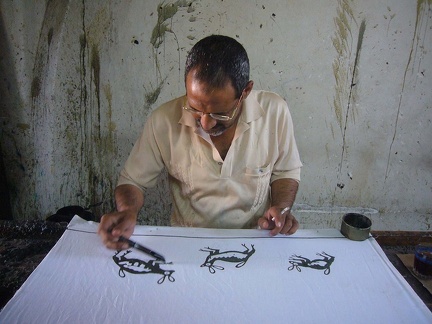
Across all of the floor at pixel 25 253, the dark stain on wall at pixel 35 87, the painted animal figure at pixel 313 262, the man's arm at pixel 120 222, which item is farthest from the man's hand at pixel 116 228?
the dark stain on wall at pixel 35 87

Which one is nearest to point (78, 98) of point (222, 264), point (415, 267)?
point (222, 264)

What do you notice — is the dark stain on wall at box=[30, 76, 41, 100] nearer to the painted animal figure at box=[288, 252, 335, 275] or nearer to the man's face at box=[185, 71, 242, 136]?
the man's face at box=[185, 71, 242, 136]

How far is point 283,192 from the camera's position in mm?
1583

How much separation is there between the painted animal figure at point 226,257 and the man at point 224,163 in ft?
0.67

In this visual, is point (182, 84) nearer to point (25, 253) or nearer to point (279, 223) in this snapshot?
point (279, 223)

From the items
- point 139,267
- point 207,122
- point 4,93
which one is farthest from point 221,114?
point 4,93

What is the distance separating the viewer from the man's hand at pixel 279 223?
131 cm

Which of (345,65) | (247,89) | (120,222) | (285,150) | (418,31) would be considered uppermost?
(418,31)

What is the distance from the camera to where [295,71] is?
2.04 m

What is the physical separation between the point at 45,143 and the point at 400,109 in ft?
7.25

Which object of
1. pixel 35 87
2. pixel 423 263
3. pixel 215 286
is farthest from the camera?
pixel 35 87

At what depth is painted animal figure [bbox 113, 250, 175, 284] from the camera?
3.53ft

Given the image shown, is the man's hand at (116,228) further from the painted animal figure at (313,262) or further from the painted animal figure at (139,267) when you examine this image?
the painted animal figure at (313,262)

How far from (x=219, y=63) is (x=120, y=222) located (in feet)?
2.24
